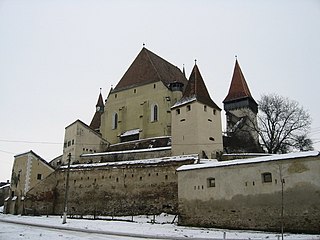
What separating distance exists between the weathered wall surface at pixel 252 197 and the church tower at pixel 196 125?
762 cm

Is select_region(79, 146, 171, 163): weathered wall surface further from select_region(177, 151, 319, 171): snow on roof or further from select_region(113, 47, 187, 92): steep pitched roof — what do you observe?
select_region(113, 47, 187, 92): steep pitched roof

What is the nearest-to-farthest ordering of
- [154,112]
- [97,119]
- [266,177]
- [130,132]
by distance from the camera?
[266,177] < [154,112] < [130,132] < [97,119]

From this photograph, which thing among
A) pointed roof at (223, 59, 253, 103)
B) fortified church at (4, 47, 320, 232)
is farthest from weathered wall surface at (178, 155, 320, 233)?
pointed roof at (223, 59, 253, 103)

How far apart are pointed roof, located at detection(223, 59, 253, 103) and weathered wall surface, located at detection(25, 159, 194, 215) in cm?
2468

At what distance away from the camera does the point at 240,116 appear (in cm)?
4516

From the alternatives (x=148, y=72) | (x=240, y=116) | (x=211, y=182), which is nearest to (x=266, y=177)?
(x=211, y=182)

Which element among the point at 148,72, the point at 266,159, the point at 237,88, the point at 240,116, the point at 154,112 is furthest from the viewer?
the point at 237,88

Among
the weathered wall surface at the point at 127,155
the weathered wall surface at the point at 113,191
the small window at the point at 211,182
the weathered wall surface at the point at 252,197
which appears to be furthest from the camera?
the weathered wall surface at the point at 127,155

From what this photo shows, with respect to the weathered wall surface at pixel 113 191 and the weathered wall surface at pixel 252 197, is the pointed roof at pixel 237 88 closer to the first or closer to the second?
the weathered wall surface at pixel 113 191

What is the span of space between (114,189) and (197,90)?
12049 mm

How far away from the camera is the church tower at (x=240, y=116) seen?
3644 cm

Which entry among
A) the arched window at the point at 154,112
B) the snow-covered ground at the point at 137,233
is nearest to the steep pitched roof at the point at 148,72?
the arched window at the point at 154,112

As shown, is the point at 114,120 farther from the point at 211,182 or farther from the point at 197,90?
the point at 211,182

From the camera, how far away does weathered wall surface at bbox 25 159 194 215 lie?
25.7 m
